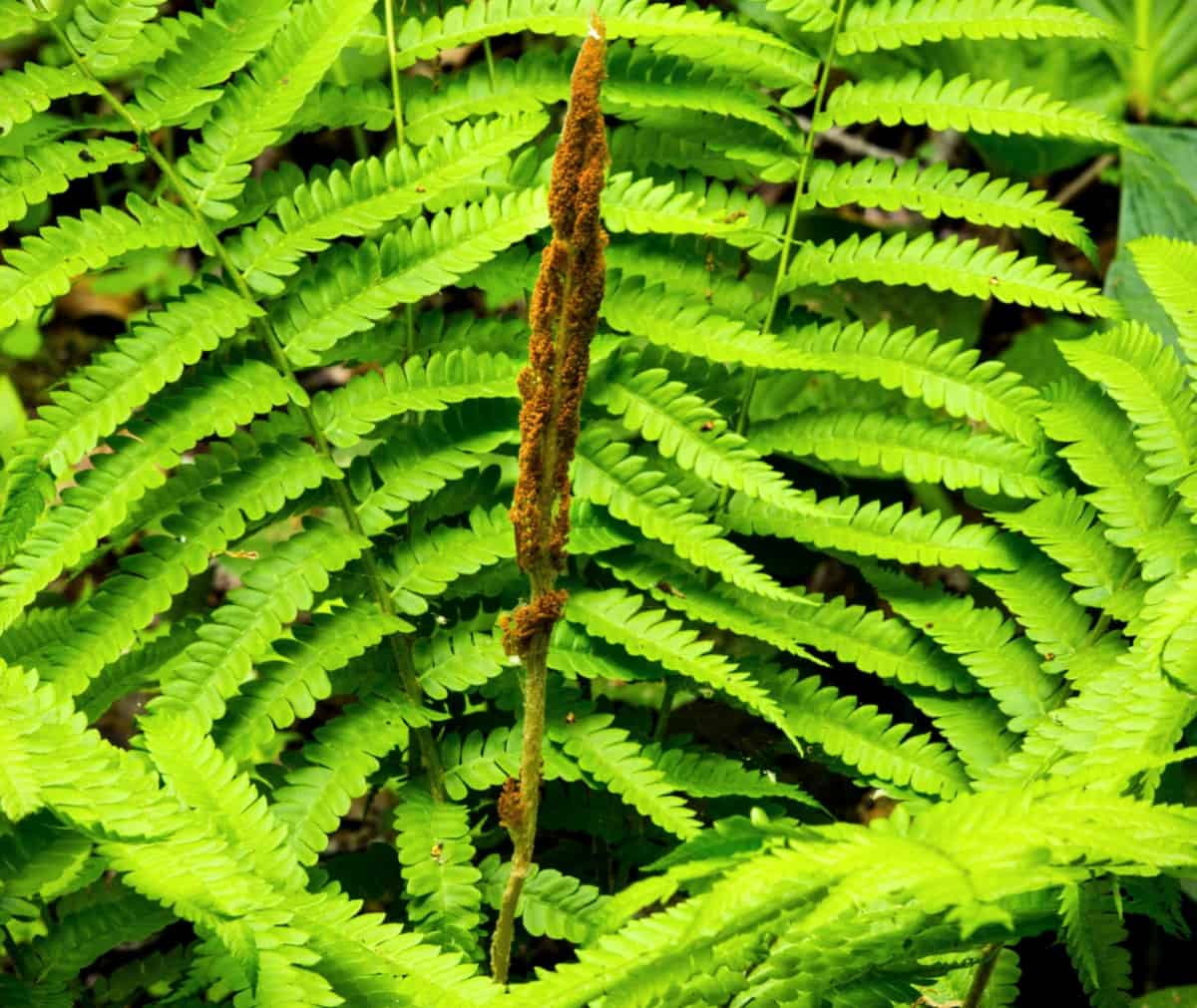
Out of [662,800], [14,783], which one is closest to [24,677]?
[14,783]

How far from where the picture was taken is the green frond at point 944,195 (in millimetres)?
1668

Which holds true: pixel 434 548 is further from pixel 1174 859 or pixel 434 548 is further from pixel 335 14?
pixel 1174 859

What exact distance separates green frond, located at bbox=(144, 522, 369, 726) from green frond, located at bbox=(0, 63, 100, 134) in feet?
2.01

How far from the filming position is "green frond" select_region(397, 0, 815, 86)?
1513mm

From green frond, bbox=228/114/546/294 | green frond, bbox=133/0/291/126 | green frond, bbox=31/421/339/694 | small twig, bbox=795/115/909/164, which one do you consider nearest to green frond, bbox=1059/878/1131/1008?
green frond, bbox=31/421/339/694

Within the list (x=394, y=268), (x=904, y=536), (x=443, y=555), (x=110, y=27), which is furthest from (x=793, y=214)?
(x=110, y=27)

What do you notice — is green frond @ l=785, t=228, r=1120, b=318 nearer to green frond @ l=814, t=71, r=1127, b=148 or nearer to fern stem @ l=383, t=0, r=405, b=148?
green frond @ l=814, t=71, r=1127, b=148

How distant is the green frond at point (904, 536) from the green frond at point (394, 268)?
566mm

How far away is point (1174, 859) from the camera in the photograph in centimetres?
93

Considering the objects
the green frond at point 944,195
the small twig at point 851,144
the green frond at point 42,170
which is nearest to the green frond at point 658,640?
the green frond at point 944,195

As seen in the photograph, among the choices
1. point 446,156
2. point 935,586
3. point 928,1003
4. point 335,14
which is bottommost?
point 928,1003

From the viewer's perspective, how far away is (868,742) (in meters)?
1.61

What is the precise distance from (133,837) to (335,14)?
1.05m

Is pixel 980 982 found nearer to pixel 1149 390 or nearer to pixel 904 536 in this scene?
pixel 904 536
